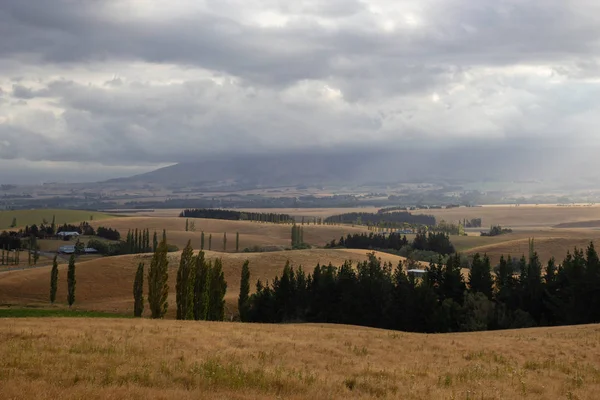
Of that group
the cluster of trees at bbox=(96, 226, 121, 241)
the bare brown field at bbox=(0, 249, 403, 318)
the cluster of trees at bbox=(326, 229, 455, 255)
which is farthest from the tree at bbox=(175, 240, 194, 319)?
the cluster of trees at bbox=(96, 226, 121, 241)

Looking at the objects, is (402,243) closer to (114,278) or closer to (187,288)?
(114,278)

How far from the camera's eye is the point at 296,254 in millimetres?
123688

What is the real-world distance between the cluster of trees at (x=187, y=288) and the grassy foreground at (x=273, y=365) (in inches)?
995

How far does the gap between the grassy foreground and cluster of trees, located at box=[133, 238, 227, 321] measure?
25.3m

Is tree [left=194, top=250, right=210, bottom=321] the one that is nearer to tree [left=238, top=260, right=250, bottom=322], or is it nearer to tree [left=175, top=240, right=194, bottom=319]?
tree [left=175, top=240, right=194, bottom=319]

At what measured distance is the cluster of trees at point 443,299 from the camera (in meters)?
66.2

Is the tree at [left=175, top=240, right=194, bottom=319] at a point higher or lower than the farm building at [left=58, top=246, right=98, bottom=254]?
higher

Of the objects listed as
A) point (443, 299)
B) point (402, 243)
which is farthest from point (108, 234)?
point (443, 299)

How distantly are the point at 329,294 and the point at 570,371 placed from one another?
52.6 metres

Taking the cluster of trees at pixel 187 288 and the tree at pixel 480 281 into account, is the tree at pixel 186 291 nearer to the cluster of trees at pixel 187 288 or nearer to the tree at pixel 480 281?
the cluster of trees at pixel 187 288

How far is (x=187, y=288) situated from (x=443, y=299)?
3093cm

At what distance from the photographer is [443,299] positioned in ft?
239

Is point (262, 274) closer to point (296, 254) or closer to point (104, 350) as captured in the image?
point (296, 254)

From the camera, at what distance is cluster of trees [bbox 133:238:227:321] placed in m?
59.2
